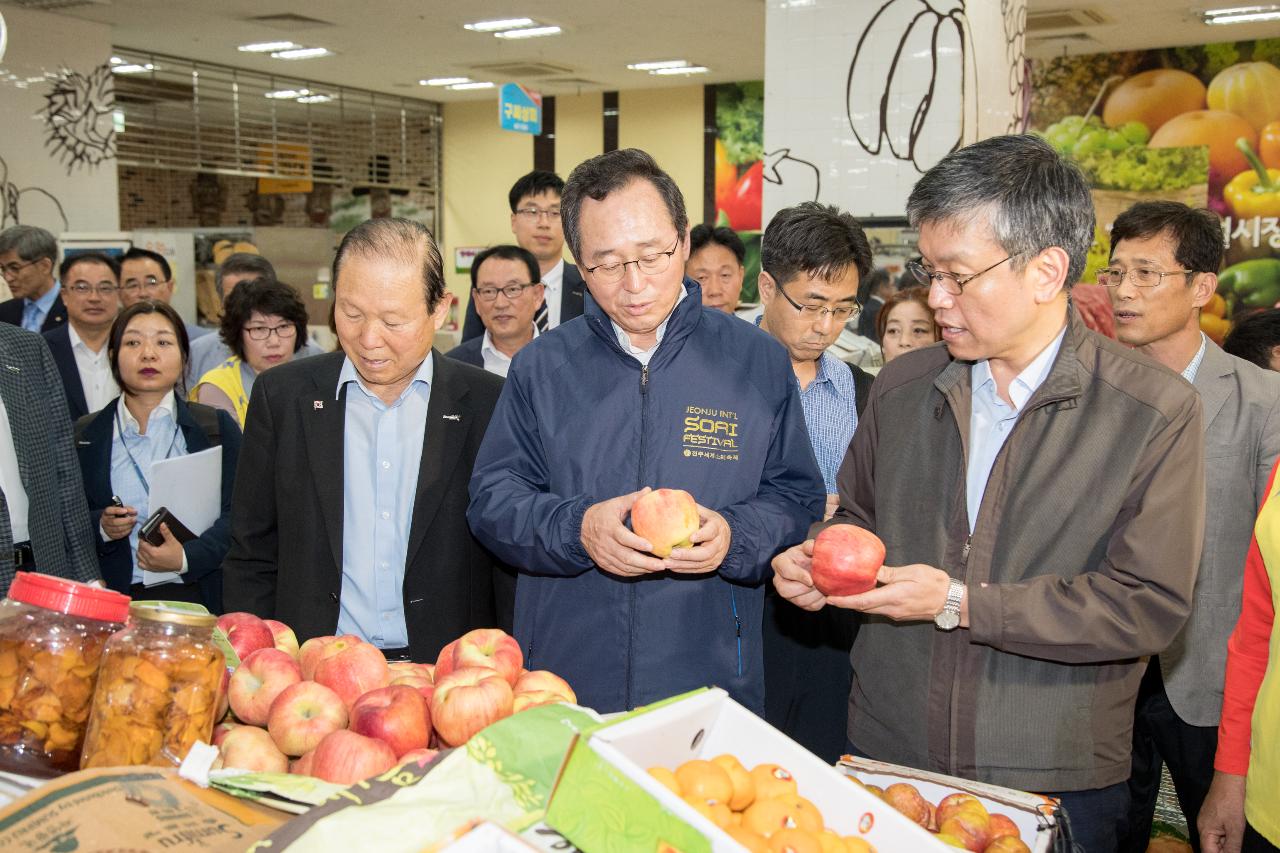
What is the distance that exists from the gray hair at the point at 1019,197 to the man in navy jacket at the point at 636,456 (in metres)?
0.56

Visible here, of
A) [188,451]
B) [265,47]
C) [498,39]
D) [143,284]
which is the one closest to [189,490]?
[188,451]

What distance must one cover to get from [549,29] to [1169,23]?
6.24 meters

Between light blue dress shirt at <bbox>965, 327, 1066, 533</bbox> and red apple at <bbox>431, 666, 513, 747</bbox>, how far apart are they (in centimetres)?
95

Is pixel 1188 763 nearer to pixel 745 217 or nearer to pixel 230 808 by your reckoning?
pixel 230 808

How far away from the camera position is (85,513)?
341 centimetres

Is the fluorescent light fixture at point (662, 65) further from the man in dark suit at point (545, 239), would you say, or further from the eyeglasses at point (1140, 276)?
the eyeglasses at point (1140, 276)

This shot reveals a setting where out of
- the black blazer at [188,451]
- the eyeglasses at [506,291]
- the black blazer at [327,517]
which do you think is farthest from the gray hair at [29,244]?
the black blazer at [327,517]

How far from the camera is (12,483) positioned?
10.5 ft

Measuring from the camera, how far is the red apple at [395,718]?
1.62 m

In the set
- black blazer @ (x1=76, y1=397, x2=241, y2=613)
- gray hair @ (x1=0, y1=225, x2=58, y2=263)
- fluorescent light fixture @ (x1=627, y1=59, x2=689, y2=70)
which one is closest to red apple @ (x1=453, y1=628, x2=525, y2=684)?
black blazer @ (x1=76, y1=397, x2=241, y2=613)

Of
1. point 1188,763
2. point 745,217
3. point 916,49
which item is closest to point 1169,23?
point 745,217

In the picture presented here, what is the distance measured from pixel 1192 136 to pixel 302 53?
32.8 ft

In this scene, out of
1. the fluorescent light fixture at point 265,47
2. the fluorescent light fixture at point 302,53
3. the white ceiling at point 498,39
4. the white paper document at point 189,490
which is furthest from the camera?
the fluorescent light fixture at point 302,53

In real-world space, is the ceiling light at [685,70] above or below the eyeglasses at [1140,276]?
above
